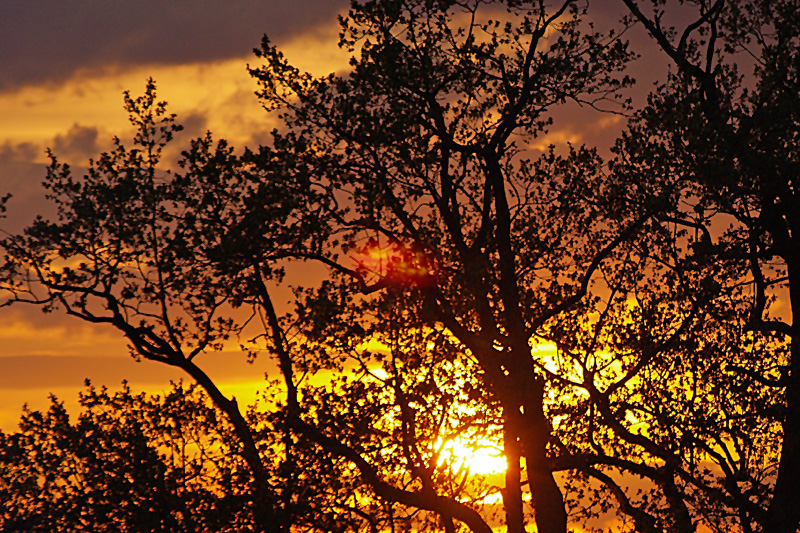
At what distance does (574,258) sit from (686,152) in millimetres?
5303

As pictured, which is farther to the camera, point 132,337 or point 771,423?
point 771,423

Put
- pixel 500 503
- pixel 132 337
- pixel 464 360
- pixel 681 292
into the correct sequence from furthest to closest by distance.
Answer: pixel 500 503, pixel 464 360, pixel 681 292, pixel 132 337

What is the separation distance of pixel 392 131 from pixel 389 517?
14.4m

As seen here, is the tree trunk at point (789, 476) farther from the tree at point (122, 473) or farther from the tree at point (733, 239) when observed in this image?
the tree at point (122, 473)

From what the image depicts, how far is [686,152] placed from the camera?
20859mm

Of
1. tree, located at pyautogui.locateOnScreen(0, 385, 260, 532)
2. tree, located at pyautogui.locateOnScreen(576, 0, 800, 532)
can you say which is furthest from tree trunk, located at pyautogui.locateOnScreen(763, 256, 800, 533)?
tree, located at pyautogui.locateOnScreen(0, 385, 260, 532)

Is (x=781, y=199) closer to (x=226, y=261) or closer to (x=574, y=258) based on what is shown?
(x=574, y=258)

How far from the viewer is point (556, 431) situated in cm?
2445

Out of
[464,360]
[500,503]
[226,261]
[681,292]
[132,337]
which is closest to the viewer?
Result: [226,261]

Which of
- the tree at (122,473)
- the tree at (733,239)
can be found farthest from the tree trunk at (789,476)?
the tree at (122,473)

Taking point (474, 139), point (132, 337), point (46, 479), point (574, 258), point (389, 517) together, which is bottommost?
point (389, 517)

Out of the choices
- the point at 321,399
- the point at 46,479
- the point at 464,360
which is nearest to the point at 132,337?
the point at 321,399

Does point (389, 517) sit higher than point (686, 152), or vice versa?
point (686, 152)

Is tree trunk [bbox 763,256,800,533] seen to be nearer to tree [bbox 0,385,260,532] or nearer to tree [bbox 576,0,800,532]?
tree [bbox 576,0,800,532]
